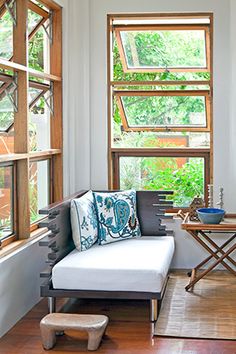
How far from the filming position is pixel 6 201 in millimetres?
4656

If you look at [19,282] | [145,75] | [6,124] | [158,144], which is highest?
[145,75]

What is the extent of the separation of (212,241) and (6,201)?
202 cm

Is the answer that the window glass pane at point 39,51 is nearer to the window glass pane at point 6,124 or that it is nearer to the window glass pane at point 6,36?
the window glass pane at point 6,36

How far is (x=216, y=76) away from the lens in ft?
19.3

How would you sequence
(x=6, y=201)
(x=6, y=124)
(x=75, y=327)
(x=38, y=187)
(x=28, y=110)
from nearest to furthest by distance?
(x=75, y=327)
(x=6, y=201)
(x=6, y=124)
(x=28, y=110)
(x=38, y=187)

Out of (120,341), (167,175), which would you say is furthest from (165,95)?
(120,341)

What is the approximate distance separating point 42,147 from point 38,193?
45 cm

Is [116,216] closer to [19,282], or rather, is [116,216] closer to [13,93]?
[19,282]

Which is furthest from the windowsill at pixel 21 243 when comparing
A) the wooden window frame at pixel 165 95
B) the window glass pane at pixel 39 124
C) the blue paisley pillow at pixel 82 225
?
the wooden window frame at pixel 165 95

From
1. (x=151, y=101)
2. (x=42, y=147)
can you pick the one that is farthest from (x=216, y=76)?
(x=42, y=147)

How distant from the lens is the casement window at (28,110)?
467 centimetres

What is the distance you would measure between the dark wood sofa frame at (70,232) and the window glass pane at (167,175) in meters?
0.36

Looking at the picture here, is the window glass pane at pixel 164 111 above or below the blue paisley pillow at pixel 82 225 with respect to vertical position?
above

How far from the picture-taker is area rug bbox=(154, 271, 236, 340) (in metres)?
4.21
